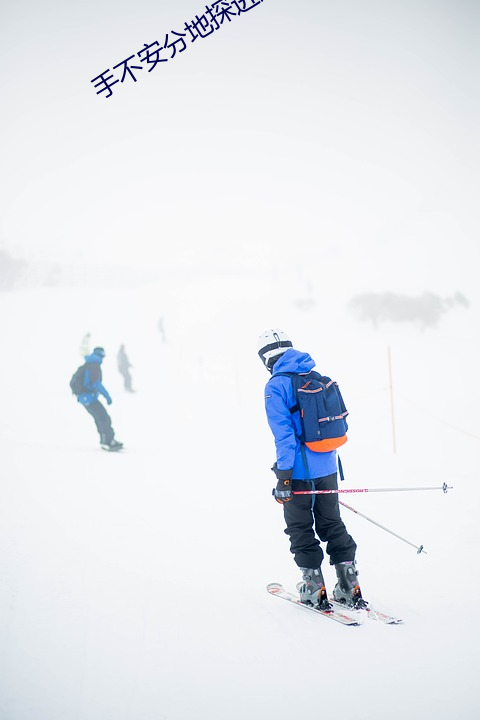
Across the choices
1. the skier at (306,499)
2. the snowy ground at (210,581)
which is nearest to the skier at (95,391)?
the snowy ground at (210,581)

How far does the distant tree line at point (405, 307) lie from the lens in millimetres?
34531

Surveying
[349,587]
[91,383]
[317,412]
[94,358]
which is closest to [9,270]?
[94,358]

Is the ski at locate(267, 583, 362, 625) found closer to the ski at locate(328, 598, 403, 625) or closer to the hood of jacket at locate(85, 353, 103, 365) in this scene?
the ski at locate(328, 598, 403, 625)

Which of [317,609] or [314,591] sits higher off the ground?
[314,591]

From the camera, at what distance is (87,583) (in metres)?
3.13

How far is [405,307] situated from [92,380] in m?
34.4

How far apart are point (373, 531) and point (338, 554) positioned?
165 cm

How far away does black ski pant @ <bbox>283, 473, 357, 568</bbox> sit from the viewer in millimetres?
2896

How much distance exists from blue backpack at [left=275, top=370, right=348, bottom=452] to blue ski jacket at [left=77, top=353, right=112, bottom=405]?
17.8 ft

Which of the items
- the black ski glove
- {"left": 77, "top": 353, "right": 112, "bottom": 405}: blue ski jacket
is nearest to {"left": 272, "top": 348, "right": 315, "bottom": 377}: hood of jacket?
the black ski glove

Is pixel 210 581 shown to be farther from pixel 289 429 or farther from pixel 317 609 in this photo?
pixel 289 429

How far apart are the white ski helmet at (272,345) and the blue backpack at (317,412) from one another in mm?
228

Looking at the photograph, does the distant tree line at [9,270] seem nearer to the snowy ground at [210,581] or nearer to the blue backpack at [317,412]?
the snowy ground at [210,581]

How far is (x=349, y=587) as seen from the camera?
288 centimetres
